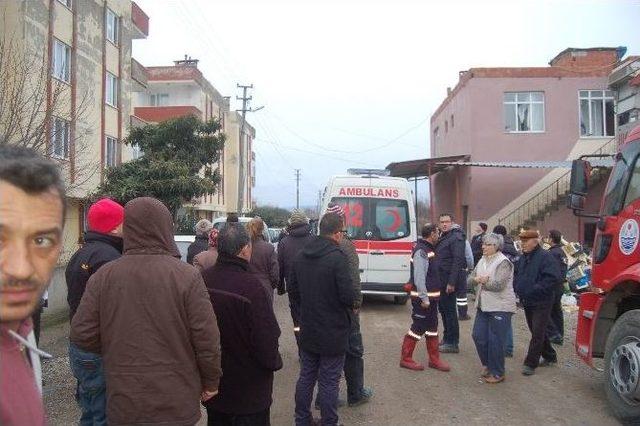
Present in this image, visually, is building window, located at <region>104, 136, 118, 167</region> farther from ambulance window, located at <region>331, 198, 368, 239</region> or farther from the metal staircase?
the metal staircase

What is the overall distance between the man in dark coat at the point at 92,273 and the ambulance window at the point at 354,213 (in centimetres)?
788

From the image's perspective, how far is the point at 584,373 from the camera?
22.1ft

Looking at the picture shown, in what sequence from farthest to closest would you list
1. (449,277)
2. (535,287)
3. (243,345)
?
(449,277) → (535,287) → (243,345)

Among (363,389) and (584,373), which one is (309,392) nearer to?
(363,389)

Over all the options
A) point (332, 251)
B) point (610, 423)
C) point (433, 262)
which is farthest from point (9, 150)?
point (433, 262)

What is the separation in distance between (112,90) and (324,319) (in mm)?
20811

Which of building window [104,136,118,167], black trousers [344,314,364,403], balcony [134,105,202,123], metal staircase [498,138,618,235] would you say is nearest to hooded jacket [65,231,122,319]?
black trousers [344,314,364,403]

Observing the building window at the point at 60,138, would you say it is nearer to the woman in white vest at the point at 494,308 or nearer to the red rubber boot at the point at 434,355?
the red rubber boot at the point at 434,355

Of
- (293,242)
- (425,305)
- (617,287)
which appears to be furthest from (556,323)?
(293,242)

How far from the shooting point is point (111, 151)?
72.5 feet

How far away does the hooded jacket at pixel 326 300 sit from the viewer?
4.46 m

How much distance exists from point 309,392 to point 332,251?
1237mm

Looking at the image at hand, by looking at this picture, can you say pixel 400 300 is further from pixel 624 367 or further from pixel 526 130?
pixel 526 130

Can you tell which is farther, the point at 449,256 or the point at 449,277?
the point at 449,256
